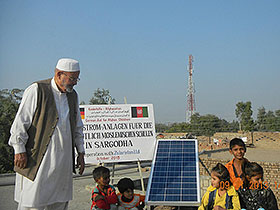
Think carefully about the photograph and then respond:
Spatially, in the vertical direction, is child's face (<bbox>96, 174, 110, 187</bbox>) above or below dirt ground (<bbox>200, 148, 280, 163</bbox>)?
above

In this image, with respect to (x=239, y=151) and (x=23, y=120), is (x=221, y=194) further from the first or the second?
(x=23, y=120)

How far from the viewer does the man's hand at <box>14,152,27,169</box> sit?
248 centimetres

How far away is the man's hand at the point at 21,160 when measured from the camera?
248 cm

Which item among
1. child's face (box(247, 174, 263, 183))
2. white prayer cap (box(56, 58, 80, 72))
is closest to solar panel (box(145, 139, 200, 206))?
child's face (box(247, 174, 263, 183))

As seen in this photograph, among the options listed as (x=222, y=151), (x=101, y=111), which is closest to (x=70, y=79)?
(x=101, y=111)

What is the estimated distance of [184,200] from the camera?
10.5 ft

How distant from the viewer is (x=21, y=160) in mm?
2484

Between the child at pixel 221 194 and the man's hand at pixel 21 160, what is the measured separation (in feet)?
6.46

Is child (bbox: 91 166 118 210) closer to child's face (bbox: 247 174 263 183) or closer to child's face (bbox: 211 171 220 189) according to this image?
child's face (bbox: 211 171 220 189)

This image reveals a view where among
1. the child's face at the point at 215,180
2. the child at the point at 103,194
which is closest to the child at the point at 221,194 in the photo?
the child's face at the point at 215,180

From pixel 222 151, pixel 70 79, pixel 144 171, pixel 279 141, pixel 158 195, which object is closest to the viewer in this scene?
pixel 70 79

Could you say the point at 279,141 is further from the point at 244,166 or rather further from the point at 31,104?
the point at 31,104

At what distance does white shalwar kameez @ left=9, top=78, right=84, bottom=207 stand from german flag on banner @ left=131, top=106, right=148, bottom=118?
9.98 feet

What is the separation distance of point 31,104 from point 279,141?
64.0 feet
